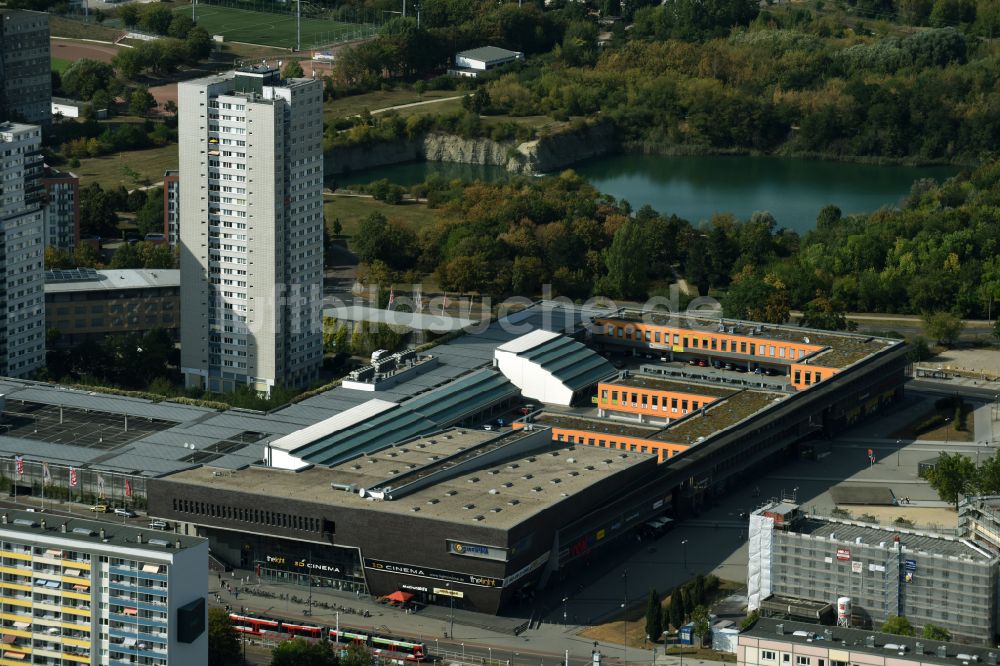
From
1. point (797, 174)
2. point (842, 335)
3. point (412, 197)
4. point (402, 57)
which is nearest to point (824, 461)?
point (842, 335)

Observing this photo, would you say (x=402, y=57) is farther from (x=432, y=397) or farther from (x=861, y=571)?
(x=861, y=571)

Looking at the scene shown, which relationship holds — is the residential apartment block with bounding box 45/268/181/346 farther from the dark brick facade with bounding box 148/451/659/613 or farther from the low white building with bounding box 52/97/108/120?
the low white building with bounding box 52/97/108/120

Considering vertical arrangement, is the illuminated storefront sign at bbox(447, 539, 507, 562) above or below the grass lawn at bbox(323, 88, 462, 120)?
above

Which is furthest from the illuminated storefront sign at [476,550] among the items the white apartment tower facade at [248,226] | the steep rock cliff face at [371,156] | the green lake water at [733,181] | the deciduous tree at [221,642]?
the steep rock cliff face at [371,156]

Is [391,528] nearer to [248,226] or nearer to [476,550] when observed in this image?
[476,550]

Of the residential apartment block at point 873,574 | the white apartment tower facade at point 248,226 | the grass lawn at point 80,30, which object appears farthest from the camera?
the grass lawn at point 80,30

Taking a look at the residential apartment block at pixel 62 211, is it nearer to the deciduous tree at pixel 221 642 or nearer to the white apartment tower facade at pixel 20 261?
the white apartment tower facade at pixel 20 261

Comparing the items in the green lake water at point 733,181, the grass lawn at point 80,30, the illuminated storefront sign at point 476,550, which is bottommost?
the green lake water at point 733,181

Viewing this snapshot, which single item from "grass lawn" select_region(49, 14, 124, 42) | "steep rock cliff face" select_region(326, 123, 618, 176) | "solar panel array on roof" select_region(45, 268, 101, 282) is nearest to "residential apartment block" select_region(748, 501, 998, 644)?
"solar panel array on roof" select_region(45, 268, 101, 282)
